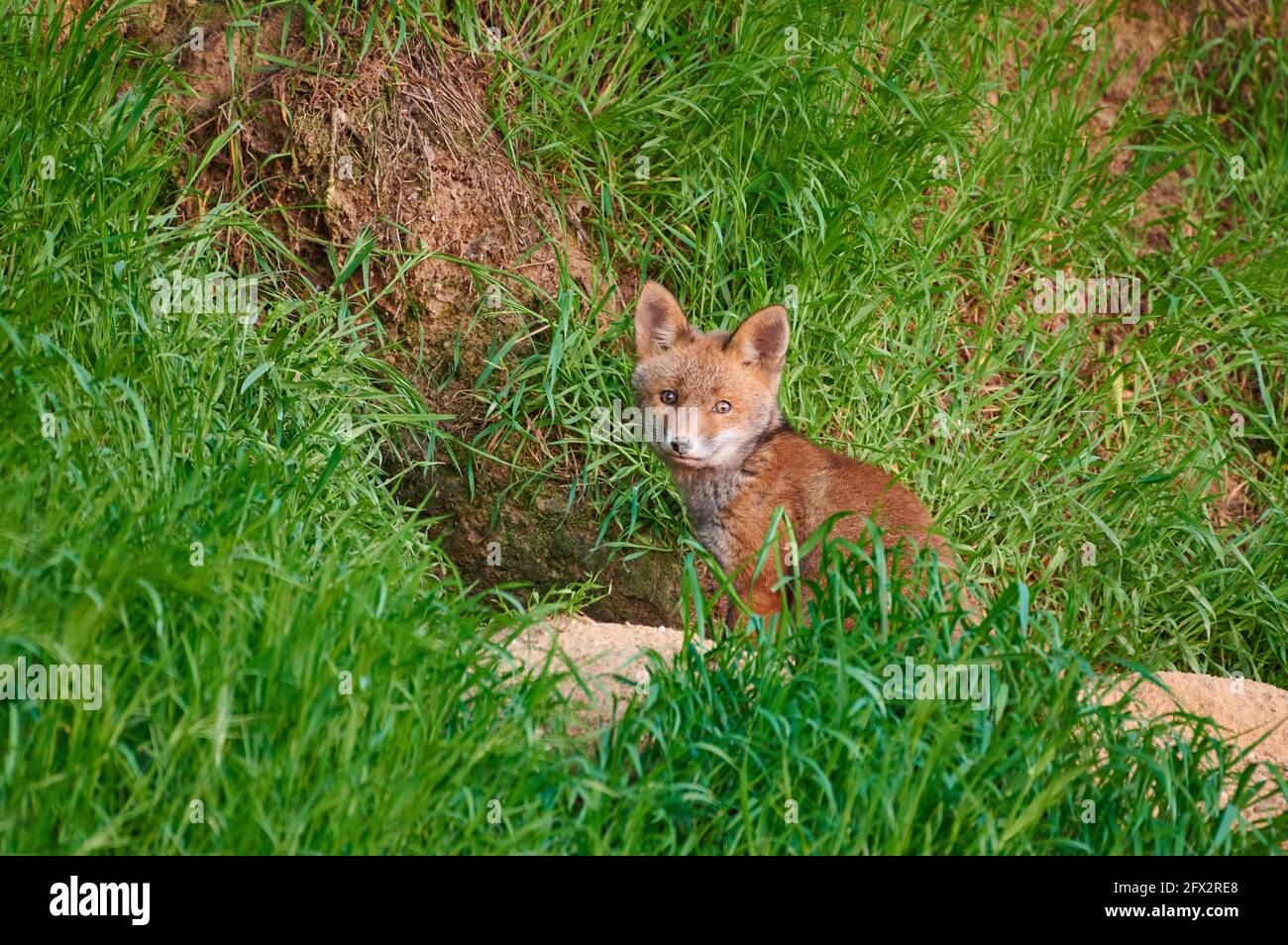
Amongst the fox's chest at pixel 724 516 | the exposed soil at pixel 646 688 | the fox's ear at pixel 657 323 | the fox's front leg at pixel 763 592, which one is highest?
the fox's ear at pixel 657 323

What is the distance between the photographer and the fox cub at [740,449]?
15.8 feet

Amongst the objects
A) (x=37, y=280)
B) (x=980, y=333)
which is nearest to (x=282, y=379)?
(x=37, y=280)

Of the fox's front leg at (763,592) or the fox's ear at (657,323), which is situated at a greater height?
the fox's ear at (657,323)

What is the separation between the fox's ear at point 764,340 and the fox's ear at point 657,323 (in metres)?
0.25

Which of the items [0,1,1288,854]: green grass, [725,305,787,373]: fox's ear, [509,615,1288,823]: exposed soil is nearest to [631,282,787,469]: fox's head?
[725,305,787,373]: fox's ear

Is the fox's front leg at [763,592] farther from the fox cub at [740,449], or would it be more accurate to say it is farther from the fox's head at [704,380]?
the fox's head at [704,380]

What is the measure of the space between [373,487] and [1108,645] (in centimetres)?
360

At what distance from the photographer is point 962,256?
20.9ft

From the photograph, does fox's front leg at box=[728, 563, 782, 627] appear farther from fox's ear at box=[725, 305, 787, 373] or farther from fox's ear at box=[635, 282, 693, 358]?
fox's ear at box=[635, 282, 693, 358]

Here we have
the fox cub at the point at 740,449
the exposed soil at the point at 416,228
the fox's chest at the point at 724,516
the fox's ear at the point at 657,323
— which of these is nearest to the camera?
the fox cub at the point at 740,449

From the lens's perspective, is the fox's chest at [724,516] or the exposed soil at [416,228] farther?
the exposed soil at [416,228]

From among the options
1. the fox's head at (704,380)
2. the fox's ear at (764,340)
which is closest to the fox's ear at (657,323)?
the fox's head at (704,380)

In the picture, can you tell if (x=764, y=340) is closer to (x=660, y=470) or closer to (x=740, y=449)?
(x=740, y=449)

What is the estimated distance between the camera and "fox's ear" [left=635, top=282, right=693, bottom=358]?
5281 mm
